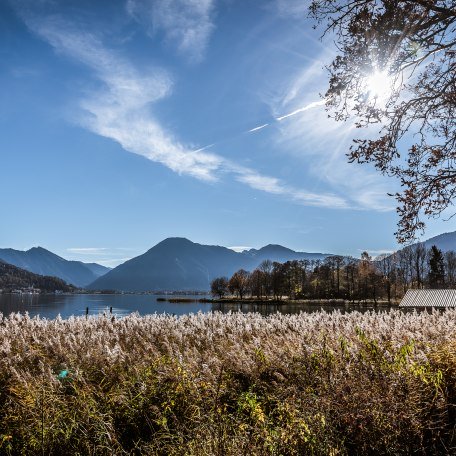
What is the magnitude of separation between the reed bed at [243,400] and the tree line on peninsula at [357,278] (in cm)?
8563

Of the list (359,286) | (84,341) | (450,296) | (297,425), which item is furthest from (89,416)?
(359,286)

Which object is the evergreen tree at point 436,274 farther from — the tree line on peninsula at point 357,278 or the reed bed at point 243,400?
the reed bed at point 243,400

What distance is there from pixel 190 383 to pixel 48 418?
1.72m

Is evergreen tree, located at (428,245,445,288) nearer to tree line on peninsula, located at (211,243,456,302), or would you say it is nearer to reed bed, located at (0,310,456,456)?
tree line on peninsula, located at (211,243,456,302)

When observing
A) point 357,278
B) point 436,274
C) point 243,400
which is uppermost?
point 436,274

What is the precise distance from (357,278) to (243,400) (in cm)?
10107

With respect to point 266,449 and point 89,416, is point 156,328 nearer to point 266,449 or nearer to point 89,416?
point 89,416

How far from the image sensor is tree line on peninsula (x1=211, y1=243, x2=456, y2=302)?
89.6 m

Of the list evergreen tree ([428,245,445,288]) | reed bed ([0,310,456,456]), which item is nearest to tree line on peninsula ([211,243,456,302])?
evergreen tree ([428,245,445,288])

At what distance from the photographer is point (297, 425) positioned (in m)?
4.06

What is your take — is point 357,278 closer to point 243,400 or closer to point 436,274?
point 436,274

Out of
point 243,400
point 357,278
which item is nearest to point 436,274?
point 357,278

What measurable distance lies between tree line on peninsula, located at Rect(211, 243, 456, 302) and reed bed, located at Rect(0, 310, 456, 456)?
85.6m

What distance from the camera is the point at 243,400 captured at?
16.5 feet
